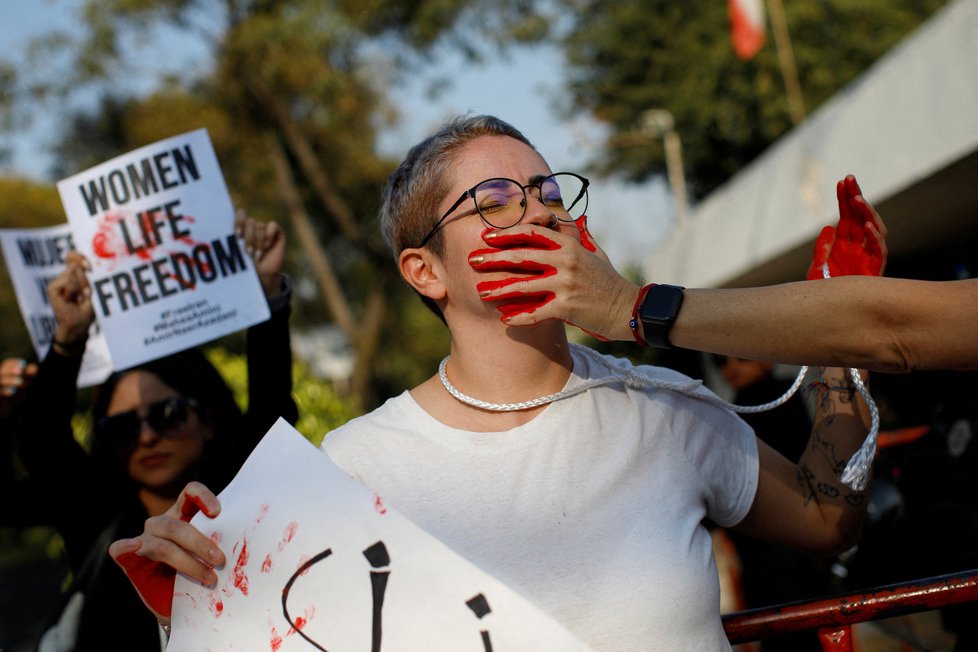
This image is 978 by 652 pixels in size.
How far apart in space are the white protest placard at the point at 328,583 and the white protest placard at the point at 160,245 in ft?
5.58

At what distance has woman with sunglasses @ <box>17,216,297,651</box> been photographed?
2926 mm

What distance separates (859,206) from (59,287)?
262 centimetres

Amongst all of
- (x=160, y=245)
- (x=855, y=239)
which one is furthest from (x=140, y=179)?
(x=855, y=239)

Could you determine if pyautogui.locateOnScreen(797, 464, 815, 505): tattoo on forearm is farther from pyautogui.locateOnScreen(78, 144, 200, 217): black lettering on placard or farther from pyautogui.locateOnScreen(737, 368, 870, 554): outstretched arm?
pyautogui.locateOnScreen(78, 144, 200, 217): black lettering on placard

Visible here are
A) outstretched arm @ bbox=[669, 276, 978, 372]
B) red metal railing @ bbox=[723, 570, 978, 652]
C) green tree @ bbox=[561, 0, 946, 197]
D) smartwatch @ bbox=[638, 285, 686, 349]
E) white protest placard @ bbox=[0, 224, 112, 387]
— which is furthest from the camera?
green tree @ bbox=[561, 0, 946, 197]

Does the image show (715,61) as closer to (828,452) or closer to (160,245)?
(160,245)

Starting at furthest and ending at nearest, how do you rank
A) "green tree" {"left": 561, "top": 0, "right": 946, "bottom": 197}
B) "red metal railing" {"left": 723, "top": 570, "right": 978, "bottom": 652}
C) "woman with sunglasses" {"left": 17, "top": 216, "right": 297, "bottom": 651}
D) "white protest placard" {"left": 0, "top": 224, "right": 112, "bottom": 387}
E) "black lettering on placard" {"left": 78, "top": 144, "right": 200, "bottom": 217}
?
"green tree" {"left": 561, "top": 0, "right": 946, "bottom": 197}
"white protest placard" {"left": 0, "top": 224, "right": 112, "bottom": 387}
"black lettering on placard" {"left": 78, "top": 144, "right": 200, "bottom": 217}
"woman with sunglasses" {"left": 17, "top": 216, "right": 297, "bottom": 651}
"red metal railing" {"left": 723, "top": 570, "right": 978, "bottom": 652}

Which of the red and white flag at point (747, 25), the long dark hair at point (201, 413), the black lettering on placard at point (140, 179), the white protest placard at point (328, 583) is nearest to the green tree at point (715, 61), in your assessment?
the red and white flag at point (747, 25)

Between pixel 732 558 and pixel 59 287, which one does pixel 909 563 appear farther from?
pixel 59 287

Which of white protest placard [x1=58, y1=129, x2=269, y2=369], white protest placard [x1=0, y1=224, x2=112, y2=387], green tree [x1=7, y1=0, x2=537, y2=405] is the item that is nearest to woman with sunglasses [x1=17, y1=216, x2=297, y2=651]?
white protest placard [x1=58, y1=129, x2=269, y2=369]

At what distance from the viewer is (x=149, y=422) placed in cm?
296

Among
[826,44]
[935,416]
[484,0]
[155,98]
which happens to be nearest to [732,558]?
[935,416]

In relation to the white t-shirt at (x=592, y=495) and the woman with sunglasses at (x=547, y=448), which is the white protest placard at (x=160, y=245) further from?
A: the white t-shirt at (x=592, y=495)

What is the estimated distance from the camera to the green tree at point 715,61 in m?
22.7
